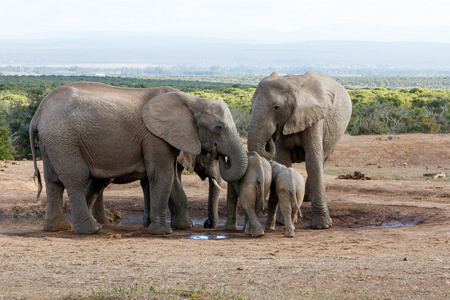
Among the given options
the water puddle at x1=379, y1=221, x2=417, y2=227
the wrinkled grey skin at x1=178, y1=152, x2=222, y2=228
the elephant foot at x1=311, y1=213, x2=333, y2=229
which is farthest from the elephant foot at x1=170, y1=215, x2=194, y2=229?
the water puddle at x1=379, y1=221, x2=417, y2=227

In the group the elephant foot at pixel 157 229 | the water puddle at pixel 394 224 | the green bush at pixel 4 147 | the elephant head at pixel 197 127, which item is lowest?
the green bush at pixel 4 147

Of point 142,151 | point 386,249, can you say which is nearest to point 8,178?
point 142,151

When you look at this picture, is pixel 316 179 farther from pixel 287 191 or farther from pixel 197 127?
pixel 197 127

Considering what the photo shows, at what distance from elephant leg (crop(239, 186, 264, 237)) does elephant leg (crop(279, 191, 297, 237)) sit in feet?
1.22

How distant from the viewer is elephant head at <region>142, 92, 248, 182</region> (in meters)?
10.0

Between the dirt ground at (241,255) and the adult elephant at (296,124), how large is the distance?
0.86 metres

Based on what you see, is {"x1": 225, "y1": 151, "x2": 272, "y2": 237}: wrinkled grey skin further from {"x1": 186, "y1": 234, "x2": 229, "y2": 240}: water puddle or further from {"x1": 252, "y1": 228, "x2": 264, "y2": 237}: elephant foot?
{"x1": 186, "y1": 234, "x2": 229, "y2": 240}: water puddle

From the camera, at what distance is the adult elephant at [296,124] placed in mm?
10898

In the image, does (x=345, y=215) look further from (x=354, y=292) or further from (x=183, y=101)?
(x=354, y=292)

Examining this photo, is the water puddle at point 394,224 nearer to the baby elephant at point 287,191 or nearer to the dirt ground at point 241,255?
the dirt ground at point 241,255

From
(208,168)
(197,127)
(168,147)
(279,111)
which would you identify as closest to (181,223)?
(208,168)

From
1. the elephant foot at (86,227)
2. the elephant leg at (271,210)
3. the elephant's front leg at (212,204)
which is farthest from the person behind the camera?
the elephant's front leg at (212,204)

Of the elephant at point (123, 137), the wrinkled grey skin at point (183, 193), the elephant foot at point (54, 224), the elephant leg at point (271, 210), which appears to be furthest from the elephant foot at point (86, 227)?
the elephant leg at point (271, 210)

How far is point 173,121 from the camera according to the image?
1034 centimetres
